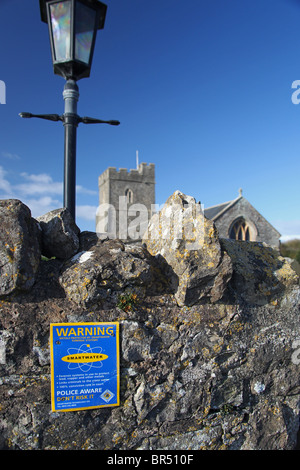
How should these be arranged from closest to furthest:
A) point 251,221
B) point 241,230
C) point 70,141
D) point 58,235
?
point 58,235
point 70,141
point 251,221
point 241,230

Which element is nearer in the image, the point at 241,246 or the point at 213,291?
the point at 213,291

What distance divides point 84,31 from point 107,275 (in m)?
2.63

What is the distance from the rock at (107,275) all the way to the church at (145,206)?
2791 cm

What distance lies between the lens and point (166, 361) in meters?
2.92

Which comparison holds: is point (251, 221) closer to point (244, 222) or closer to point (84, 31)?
point (244, 222)

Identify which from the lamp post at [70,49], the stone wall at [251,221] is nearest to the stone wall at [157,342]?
the lamp post at [70,49]

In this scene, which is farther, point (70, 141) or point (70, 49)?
point (70, 141)

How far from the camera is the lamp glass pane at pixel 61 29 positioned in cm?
367

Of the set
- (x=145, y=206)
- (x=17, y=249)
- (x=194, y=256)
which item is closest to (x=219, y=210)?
(x=145, y=206)

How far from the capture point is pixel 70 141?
12.5 ft
